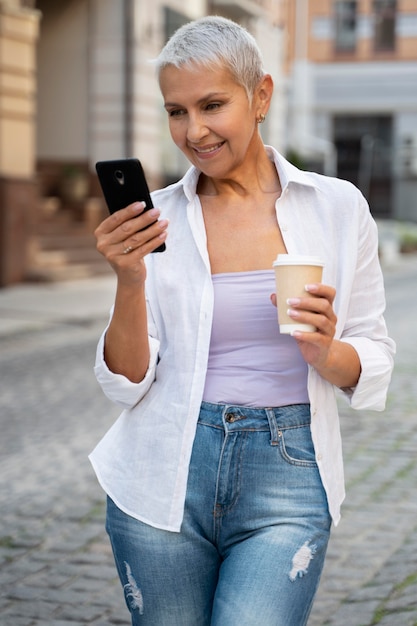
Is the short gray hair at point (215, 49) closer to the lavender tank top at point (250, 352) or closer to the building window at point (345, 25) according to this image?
the lavender tank top at point (250, 352)

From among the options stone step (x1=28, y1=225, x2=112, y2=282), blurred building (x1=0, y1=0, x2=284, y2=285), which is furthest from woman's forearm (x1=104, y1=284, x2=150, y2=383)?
blurred building (x1=0, y1=0, x2=284, y2=285)

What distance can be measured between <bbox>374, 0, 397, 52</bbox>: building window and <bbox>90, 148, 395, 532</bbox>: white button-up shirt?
44.8 m

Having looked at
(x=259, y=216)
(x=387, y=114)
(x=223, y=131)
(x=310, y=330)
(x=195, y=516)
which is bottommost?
(x=387, y=114)

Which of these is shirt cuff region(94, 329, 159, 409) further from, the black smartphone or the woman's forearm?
the black smartphone

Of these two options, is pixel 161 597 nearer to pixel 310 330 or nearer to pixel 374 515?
pixel 310 330

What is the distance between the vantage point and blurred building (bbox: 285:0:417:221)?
4522cm

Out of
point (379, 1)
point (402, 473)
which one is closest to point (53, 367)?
point (402, 473)

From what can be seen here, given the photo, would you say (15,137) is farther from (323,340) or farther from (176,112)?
(323,340)

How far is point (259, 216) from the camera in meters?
2.49

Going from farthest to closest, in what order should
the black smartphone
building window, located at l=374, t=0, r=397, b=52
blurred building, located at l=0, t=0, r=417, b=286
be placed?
building window, located at l=374, t=0, r=397, b=52 → blurred building, located at l=0, t=0, r=417, b=286 → the black smartphone

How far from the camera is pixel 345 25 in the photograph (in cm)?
4569

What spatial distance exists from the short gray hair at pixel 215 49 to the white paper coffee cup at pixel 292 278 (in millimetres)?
463

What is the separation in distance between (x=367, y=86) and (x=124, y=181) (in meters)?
45.4

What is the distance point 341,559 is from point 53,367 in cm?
595
